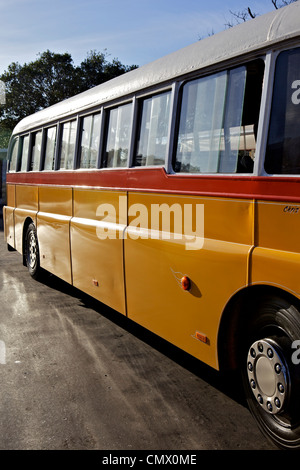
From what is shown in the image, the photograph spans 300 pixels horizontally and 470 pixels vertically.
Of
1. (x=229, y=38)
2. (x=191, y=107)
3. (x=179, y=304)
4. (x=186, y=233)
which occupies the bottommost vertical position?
(x=179, y=304)

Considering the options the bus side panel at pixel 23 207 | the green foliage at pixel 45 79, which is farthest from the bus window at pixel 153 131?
the green foliage at pixel 45 79

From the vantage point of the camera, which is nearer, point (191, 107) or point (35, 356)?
point (191, 107)

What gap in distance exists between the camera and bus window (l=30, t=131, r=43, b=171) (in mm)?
8352

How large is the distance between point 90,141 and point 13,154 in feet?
14.7

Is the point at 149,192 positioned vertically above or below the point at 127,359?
above

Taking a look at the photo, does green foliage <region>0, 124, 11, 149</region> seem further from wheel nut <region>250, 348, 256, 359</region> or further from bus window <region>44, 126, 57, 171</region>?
wheel nut <region>250, 348, 256, 359</region>

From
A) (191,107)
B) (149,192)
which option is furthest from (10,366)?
(191,107)

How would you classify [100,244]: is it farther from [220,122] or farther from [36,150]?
[36,150]

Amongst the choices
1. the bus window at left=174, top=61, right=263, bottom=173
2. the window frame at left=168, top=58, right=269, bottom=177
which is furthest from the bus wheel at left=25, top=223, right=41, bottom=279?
the bus window at left=174, top=61, right=263, bottom=173

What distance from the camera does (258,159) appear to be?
333cm

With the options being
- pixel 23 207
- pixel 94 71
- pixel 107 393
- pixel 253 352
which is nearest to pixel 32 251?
pixel 23 207
